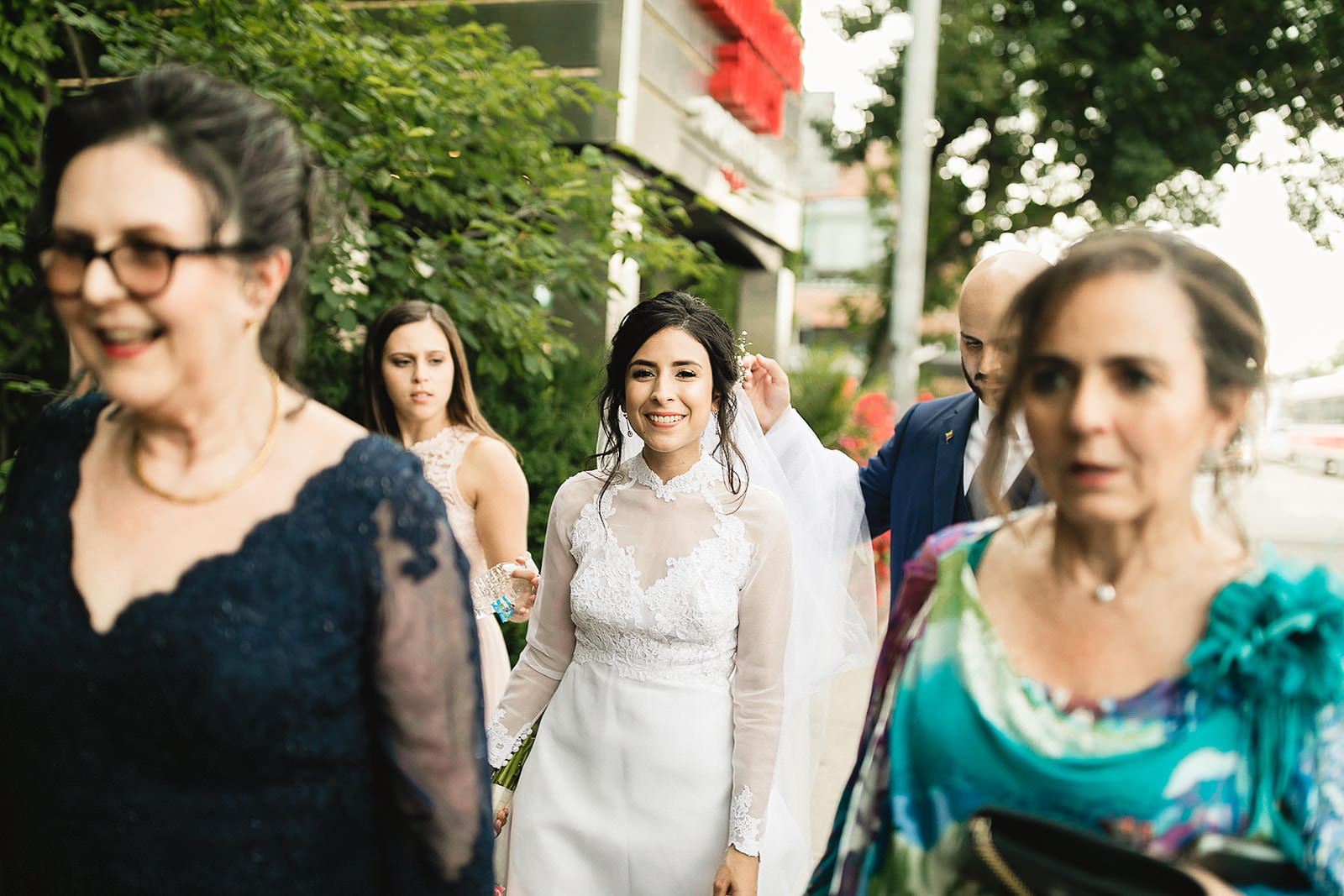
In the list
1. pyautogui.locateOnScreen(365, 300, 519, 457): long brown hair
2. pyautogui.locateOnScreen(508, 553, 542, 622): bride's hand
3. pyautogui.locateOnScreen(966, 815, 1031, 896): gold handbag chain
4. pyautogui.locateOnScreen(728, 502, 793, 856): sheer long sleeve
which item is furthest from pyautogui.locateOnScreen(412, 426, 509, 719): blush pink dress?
pyautogui.locateOnScreen(966, 815, 1031, 896): gold handbag chain

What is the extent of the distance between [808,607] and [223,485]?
6.72ft

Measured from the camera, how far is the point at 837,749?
6.26m

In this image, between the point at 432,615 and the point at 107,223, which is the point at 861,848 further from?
the point at 107,223

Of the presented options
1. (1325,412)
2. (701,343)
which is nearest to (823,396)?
(701,343)

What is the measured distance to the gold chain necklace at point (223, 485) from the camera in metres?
1.52

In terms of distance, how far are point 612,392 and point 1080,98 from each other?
18.7 meters

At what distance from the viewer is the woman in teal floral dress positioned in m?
1.41

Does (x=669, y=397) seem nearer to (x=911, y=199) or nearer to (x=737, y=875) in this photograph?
(x=737, y=875)

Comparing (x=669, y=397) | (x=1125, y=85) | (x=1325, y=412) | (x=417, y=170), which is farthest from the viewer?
(x=1325, y=412)

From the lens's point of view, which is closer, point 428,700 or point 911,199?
point 428,700

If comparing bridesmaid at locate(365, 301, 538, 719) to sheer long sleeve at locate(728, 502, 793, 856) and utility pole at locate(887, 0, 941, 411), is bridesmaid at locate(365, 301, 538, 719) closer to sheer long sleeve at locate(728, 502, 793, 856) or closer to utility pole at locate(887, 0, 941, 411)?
sheer long sleeve at locate(728, 502, 793, 856)

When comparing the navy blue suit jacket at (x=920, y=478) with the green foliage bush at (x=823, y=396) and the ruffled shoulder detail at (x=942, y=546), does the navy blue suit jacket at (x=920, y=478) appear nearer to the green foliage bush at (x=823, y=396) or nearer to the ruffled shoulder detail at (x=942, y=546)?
the ruffled shoulder detail at (x=942, y=546)

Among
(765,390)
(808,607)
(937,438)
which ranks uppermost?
(765,390)

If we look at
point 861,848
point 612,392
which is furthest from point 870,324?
point 861,848
